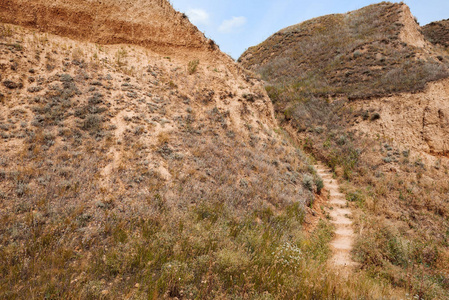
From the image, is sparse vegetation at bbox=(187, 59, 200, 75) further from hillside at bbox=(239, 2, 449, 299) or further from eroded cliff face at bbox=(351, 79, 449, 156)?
eroded cliff face at bbox=(351, 79, 449, 156)

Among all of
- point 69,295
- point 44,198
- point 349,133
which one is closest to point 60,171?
point 44,198

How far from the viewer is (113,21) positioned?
10.6 m

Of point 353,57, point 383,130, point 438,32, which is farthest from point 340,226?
point 438,32

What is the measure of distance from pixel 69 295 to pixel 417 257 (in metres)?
9.29

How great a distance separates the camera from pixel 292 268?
14.5 ft

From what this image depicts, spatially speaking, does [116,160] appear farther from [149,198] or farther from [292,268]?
[292,268]

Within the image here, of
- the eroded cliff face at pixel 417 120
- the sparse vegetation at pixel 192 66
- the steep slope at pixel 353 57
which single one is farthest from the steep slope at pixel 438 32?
the sparse vegetation at pixel 192 66

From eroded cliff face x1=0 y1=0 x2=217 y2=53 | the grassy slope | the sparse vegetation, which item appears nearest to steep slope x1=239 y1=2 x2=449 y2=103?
the sparse vegetation

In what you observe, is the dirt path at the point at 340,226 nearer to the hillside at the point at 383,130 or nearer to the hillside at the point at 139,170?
the hillside at the point at 383,130

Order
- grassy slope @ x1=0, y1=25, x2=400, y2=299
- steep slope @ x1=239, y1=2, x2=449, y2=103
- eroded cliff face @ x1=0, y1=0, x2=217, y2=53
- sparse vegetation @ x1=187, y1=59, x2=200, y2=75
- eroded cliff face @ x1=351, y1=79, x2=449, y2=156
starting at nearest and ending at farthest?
grassy slope @ x1=0, y1=25, x2=400, y2=299 → eroded cliff face @ x1=0, y1=0, x2=217, y2=53 → sparse vegetation @ x1=187, y1=59, x2=200, y2=75 → eroded cliff face @ x1=351, y1=79, x2=449, y2=156 → steep slope @ x1=239, y1=2, x2=449, y2=103

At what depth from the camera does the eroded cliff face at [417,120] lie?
12391 mm

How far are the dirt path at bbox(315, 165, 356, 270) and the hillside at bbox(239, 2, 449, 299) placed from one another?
0.28 metres

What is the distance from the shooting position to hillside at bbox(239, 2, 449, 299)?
6656mm

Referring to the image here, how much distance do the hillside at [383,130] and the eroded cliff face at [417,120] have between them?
50mm
